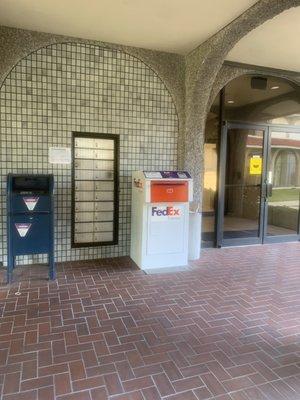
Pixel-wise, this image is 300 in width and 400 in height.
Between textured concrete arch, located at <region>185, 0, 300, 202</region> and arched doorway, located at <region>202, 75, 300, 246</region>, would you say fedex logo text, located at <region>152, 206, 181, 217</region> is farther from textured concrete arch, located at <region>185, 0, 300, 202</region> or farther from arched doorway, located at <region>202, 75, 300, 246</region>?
arched doorway, located at <region>202, 75, 300, 246</region>

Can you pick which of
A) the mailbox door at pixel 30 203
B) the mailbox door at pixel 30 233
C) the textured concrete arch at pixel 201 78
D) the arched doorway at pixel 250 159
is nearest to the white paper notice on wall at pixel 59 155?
the mailbox door at pixel 30 203

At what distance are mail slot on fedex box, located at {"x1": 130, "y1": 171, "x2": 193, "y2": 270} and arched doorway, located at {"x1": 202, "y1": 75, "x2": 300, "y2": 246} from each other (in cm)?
→ 126

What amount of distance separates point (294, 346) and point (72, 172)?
10.7ft

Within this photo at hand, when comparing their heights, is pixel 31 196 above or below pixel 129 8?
below

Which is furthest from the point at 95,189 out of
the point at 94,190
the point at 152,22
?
the point at 152,22

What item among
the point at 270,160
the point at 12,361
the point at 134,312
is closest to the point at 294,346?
the point at 134,312

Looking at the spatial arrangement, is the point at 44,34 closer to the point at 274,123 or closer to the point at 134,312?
the point at 134,312

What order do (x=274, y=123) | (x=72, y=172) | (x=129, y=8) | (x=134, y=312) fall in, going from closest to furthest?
(x=134, y=312), (x=129, y=8), (x=72, y=172), (x=274, y=123)

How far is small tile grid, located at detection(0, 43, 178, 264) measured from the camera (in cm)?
402

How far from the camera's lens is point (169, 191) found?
4098 millimetres

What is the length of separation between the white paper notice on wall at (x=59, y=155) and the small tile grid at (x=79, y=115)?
0.06 metres

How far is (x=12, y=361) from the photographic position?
224 cm

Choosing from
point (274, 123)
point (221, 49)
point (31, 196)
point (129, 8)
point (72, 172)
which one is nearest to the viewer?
point (129, 8)

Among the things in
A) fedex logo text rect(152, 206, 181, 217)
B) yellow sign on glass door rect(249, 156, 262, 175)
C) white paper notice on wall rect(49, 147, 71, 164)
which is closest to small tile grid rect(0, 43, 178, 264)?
white paper notice on wall rect(49, 147, 71, 164)
